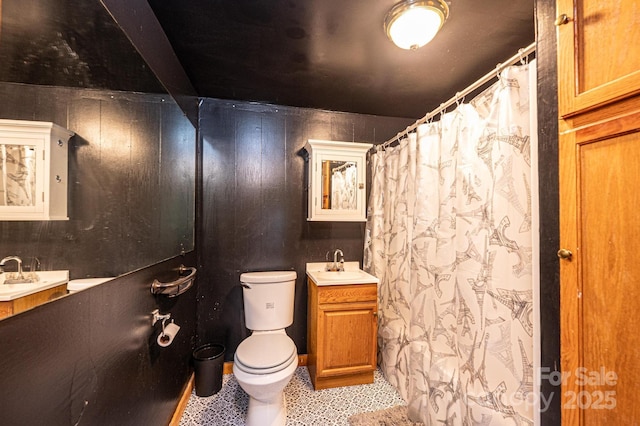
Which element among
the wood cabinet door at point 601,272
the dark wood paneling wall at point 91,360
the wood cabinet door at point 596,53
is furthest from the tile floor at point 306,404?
the wood cabinet door at point 596,53

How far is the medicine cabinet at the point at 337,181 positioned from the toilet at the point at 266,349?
24.9 inches

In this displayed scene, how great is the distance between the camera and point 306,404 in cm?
166

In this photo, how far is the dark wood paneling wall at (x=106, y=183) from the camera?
56 centimetres

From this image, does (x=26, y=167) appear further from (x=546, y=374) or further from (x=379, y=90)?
(x=379, y=90)

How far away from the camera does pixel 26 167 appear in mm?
529

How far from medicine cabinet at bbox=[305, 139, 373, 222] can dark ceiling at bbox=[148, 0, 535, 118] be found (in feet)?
1.41

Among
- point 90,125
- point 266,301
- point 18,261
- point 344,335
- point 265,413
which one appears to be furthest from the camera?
point 266,301

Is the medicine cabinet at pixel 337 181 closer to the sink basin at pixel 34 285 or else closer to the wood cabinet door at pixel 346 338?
the wood cabinet door at pixel 346 338

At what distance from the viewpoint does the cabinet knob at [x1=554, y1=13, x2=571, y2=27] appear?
2.26 ft

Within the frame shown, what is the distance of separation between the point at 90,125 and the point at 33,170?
0.26 m

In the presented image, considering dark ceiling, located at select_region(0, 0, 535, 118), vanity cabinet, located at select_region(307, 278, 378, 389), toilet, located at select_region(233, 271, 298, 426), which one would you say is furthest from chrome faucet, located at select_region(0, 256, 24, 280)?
vanity cabinet, located at select_region(307, 278, 378, 389)

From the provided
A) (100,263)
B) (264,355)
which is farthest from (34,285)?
(264,355)

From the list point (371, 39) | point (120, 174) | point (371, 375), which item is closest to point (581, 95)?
point (371, 39)

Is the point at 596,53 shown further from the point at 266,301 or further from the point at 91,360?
the point at 266,301
